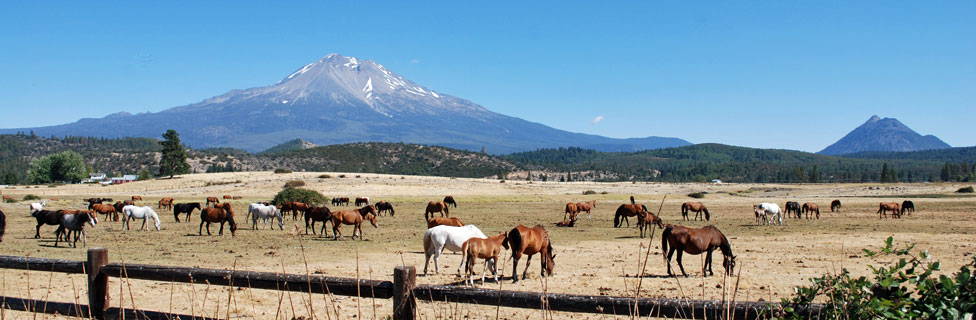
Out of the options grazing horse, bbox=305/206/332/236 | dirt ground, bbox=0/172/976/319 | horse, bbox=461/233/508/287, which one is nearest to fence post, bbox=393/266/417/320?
dirt ground, bbox=0/172/976/319

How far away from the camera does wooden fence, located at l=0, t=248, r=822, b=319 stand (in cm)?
444

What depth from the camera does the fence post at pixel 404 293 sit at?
15.6 ft

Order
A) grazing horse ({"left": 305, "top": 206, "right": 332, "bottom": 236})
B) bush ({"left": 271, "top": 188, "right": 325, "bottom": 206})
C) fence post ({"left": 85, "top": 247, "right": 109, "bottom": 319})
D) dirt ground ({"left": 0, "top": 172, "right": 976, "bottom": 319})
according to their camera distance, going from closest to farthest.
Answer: fence post ({"left": 85, "top": 247, "right": 109, "bottom": 319}), dirt ground ({"left": 0, "top": 172, "right": 976, "bottom": 319}), grazing horse ({"left": 305, "top": 206, "right": 332, "bottom": 236}), bush ({"left": 271, "top": 188, "right": 325, "bottom": 206})

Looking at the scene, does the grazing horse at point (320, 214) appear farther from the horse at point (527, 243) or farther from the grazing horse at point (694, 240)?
the grazing horse at point (694, 240)

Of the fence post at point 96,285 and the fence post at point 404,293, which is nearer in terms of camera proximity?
the fence post at point 404,293

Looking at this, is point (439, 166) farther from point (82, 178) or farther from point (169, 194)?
point (169, 194)

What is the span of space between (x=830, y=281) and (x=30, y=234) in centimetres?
2794

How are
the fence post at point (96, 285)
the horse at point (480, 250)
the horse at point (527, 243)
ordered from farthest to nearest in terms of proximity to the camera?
the horse at point (527, 243) → the horse at point (480, 250) → the fence post at point (96, 285)

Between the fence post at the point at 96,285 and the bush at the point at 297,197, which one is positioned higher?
the fence post at the point at 96,285

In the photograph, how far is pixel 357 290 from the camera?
505 centimetres

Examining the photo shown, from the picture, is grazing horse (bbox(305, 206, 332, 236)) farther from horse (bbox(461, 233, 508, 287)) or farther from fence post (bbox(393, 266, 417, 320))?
fence post (bbox(393, 266, 417, 320))

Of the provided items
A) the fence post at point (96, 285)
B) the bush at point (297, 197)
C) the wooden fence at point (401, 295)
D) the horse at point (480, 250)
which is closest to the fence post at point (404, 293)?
the wooden fence at point (401, 295)

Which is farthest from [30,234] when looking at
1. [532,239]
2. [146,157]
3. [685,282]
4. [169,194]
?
[146,157]

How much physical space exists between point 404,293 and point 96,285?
3.56 meters
